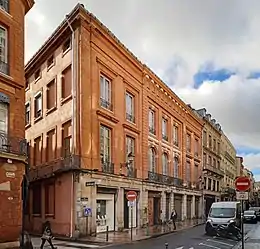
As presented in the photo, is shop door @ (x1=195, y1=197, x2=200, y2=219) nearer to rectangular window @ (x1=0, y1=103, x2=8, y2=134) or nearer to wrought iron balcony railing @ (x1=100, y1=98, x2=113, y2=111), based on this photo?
wrought iron balcony railing @ (x1=100, y1=98, x2=113, y2=111)

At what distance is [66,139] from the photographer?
93.5 feet

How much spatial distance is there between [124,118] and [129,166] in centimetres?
360

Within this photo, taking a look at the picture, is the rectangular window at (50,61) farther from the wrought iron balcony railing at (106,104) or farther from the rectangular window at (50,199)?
the rectangular window at (50,199)

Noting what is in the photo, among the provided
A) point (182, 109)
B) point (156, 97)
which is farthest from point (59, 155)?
point (182, 109)

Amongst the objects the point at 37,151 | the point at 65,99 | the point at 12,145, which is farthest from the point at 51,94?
the point at 12,145

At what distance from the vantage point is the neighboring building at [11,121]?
1914 centimetres

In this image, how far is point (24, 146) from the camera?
20.5 metres

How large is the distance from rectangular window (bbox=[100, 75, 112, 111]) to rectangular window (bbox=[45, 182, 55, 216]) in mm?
6302

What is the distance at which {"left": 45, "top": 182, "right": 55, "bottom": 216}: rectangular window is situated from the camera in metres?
Answer: 28.7

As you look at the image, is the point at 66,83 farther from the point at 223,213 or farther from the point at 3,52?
the point at 223,213

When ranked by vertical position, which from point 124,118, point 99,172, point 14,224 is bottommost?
point 14,224

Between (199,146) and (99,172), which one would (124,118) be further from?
(199,146)

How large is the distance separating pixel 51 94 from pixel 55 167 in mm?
5730

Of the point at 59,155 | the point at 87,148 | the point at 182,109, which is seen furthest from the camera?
the point at 182,109
